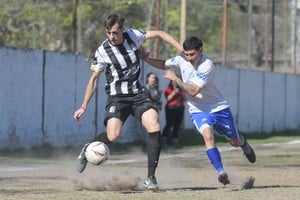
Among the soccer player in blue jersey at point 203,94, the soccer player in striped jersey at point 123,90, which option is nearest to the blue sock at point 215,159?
the soccer player in blue jersey at point 203,94

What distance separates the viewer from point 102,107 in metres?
22.3

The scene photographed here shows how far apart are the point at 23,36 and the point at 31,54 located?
136 inches

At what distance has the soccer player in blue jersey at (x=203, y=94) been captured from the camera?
11250 millimetres

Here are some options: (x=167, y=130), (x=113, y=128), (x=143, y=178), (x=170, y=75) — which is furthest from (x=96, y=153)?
(x=167, y=130)

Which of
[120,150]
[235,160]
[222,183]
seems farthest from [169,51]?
[222,183]

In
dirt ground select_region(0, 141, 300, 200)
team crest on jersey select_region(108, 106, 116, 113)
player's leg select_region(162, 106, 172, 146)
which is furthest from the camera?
player's leg select_region(162, 106, 172, 146)

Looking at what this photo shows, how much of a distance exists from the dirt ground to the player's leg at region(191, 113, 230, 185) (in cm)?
21

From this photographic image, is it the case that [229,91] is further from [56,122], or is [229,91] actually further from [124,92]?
Answer: [124,92]

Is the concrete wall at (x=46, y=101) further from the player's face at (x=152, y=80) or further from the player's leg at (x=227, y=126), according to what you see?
the player's leg at (x=227, y=126)

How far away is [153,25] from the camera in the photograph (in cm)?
2717

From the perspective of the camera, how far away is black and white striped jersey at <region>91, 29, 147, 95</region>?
438 inches

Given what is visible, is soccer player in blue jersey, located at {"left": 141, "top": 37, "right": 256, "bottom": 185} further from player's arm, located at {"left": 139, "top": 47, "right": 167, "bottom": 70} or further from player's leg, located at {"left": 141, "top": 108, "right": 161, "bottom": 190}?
player's leg, located at {"left": 141, "top": 108, "right": 161, "bottom": 190}

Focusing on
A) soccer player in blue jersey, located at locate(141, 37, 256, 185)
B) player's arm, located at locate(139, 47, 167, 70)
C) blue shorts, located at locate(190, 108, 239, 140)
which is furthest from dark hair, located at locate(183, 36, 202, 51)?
blue shorts, located at locate(190, 108, 239, 140)

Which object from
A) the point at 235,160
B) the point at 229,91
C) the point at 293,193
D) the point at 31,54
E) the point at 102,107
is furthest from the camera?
the point at 229,91
